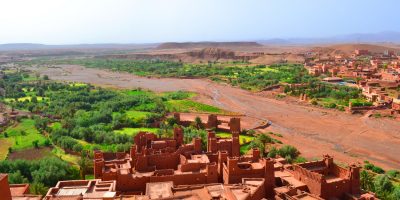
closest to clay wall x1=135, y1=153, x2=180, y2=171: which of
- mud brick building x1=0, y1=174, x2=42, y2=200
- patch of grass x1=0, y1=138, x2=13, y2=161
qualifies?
mud brick building x1=0, y1=174, x2=42, y2=200

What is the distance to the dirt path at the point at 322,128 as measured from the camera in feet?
119

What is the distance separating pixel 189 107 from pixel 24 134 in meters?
22.3

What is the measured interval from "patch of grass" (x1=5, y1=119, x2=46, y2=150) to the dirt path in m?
23.6

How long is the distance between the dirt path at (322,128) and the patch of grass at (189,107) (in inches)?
121

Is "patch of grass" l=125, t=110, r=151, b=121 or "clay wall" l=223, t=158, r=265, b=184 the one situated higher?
"clay wall" l=223, t=158, r=265, b=184

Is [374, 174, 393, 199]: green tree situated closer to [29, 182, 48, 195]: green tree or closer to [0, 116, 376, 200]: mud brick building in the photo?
[0, 116, 376, 200]: mud brick building

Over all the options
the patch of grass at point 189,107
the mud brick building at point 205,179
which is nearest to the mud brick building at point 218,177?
the mud brick building at point 205,179

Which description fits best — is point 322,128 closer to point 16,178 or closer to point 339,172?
point 339,172

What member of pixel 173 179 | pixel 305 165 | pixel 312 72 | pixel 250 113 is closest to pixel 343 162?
pixel 305 165

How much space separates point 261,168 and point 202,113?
30.6 meters

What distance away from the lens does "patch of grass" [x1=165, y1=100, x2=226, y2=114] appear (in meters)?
53.5

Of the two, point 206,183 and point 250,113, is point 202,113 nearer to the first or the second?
point 250,113

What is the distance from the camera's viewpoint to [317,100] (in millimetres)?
59750

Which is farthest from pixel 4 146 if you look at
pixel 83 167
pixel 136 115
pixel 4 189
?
pixel 4 189
